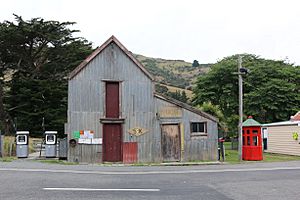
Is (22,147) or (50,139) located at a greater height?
(50,139)

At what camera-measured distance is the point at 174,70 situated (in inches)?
5148

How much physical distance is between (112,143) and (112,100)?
2624 mm

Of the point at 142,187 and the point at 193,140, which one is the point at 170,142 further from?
the point at 142,187

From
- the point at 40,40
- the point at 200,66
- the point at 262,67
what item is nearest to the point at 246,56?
the point at 262,67

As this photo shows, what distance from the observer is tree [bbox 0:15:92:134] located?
38.5 meters

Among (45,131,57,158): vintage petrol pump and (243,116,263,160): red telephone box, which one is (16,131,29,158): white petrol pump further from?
(243,116,263,160): red telephone box

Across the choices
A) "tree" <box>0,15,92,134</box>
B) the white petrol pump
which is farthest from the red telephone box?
"tree" <box>0,15,92,134</box>

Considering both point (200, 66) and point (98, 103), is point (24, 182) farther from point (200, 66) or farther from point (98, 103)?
point (200, 66)

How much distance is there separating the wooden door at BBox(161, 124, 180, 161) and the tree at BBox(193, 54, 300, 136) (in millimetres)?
16786

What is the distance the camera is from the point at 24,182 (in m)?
12.9

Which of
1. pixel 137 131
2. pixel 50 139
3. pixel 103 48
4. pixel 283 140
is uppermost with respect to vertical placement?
pixel 103 48

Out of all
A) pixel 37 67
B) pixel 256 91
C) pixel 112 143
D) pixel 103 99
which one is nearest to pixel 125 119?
pixel 112 143

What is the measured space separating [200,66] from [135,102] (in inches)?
4478

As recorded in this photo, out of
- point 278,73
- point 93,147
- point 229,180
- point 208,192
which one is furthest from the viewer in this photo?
point 278,73
